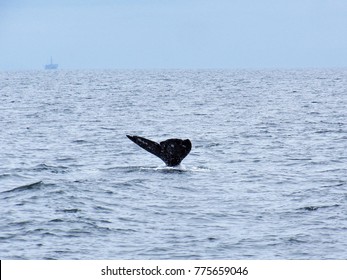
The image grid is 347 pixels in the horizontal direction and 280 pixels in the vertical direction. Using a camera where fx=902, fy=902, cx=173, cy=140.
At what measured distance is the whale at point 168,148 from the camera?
20.3 m

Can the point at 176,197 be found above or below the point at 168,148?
below

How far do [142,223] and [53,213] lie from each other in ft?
6.11

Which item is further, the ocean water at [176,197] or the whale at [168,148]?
the whale at [168,148]

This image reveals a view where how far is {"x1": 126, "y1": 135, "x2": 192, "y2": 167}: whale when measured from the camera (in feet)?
66.5

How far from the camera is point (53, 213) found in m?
16.2

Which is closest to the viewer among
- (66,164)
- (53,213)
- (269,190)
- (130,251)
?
(130,251)

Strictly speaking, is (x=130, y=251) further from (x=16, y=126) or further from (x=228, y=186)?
(x=16, y=126)

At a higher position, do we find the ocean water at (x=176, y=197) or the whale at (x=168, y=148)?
the whale at (x=168, y=148)

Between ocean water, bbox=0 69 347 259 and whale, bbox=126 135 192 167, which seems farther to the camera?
whale, bbox=126 135 192 167

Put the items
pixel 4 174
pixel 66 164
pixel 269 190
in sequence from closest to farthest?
pixel 269 190 → pixel 4 174 → pixel 66 164

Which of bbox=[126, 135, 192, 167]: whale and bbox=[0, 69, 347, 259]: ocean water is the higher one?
bbox=[126, 135, 192, 167]: whale

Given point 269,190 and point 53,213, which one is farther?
point 269,190

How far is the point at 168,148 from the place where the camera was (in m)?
21.0

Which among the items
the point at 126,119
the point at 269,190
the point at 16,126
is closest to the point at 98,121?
the point at 126,119
